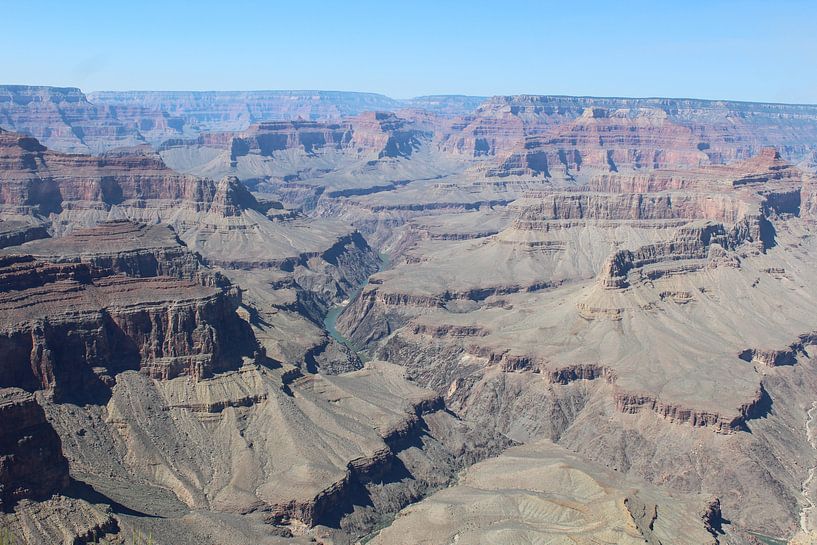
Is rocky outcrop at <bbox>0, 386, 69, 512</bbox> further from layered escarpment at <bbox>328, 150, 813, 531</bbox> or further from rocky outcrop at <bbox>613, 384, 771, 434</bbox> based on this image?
rocky outcrop at <bbox>613, 384, 771, 434</bbox>

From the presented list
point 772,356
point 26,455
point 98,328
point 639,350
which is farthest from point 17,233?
point 772,356

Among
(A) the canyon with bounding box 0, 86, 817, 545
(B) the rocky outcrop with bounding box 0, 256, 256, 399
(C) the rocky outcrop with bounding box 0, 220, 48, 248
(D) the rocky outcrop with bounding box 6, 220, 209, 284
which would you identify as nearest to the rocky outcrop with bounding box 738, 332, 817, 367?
(A) the canyon with bounding box 0, 86, 817, 545

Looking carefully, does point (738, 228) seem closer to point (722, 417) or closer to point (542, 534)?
point (722, 417)

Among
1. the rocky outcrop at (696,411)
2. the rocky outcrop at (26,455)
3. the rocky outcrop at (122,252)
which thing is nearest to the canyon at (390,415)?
the rocky outcrop at (26,455)

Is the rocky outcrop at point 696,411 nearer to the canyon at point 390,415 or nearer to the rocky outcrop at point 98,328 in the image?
the canyon at point 390,415

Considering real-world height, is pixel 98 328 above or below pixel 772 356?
above

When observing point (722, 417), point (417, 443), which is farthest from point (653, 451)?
point (417, 443)

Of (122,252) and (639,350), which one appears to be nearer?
(122,252)

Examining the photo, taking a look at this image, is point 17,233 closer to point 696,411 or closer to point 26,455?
point 26,455
